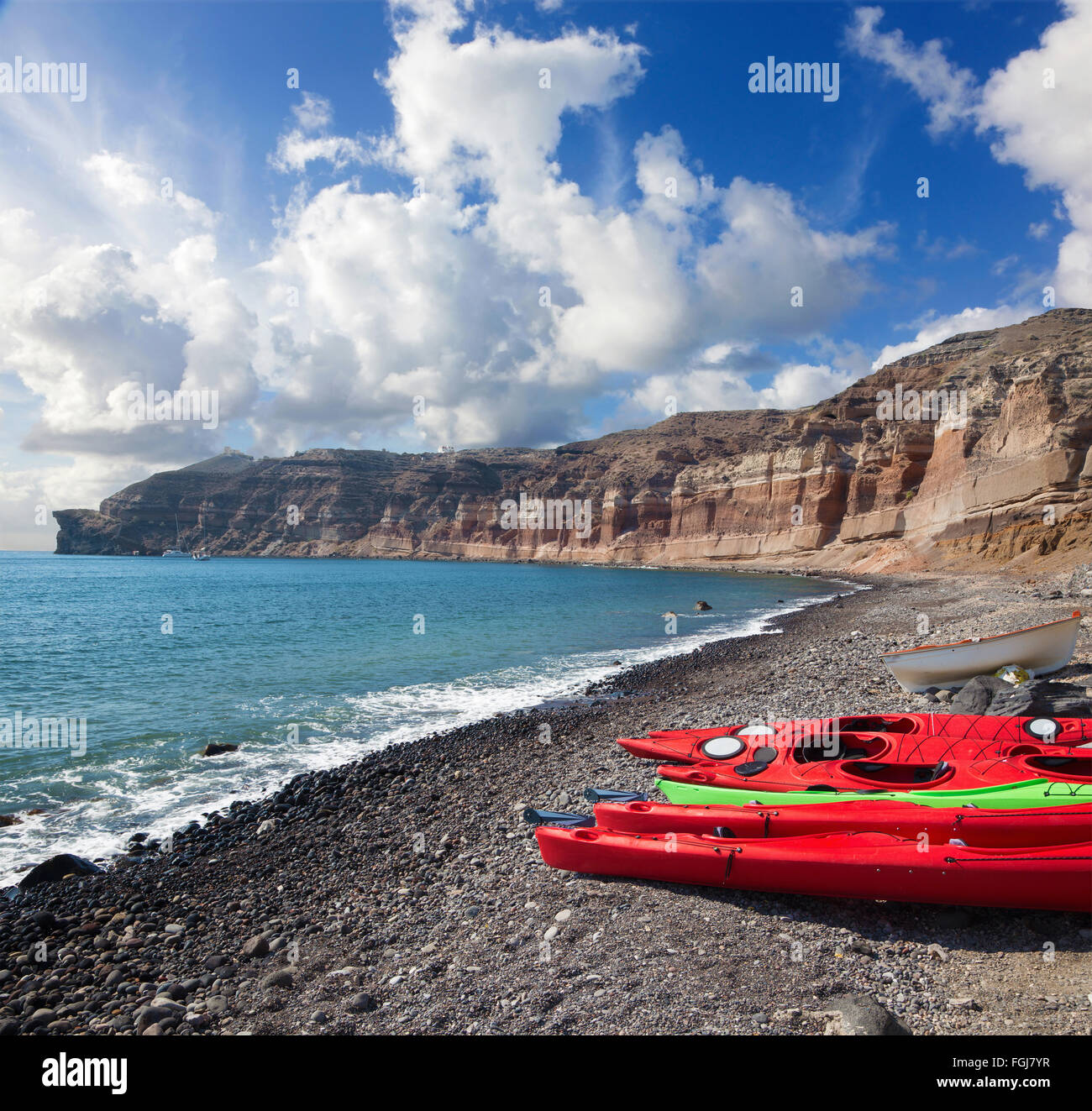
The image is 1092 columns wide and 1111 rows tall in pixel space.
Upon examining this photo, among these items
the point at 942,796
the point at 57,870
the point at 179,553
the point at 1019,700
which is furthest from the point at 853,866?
the point at 179,553

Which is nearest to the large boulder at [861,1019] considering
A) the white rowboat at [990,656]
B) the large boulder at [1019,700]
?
the large boulder at [1019,700]

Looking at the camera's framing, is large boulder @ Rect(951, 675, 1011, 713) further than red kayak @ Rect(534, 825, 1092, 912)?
Yes

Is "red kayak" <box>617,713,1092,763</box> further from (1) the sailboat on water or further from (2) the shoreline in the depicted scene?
(1) the sailboat on water

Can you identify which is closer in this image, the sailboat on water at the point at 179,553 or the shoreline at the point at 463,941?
the shoreline at the point at 463,941

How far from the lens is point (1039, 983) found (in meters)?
4.25

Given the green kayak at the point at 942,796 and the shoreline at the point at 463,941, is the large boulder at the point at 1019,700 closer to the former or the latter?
the green kayak at the point at 942,796

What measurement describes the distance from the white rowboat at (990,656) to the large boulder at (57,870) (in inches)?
587

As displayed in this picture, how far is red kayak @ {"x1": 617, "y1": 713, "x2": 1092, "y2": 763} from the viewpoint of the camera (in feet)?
25.5

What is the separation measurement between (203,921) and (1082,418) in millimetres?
53091

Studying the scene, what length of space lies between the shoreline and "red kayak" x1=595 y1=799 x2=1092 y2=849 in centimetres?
68

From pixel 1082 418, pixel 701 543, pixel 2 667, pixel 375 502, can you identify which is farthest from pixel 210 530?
pixel 1082 418

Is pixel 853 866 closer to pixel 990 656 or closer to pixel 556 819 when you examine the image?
pixel 556 819

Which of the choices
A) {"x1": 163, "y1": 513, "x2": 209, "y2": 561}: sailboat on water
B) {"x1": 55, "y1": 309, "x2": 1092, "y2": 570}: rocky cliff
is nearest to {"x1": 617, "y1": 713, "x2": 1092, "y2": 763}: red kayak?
{"x1": 55, "y1": 309, "x2": 1092, "y2": 570}: rocky cliff

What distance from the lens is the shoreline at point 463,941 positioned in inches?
169
